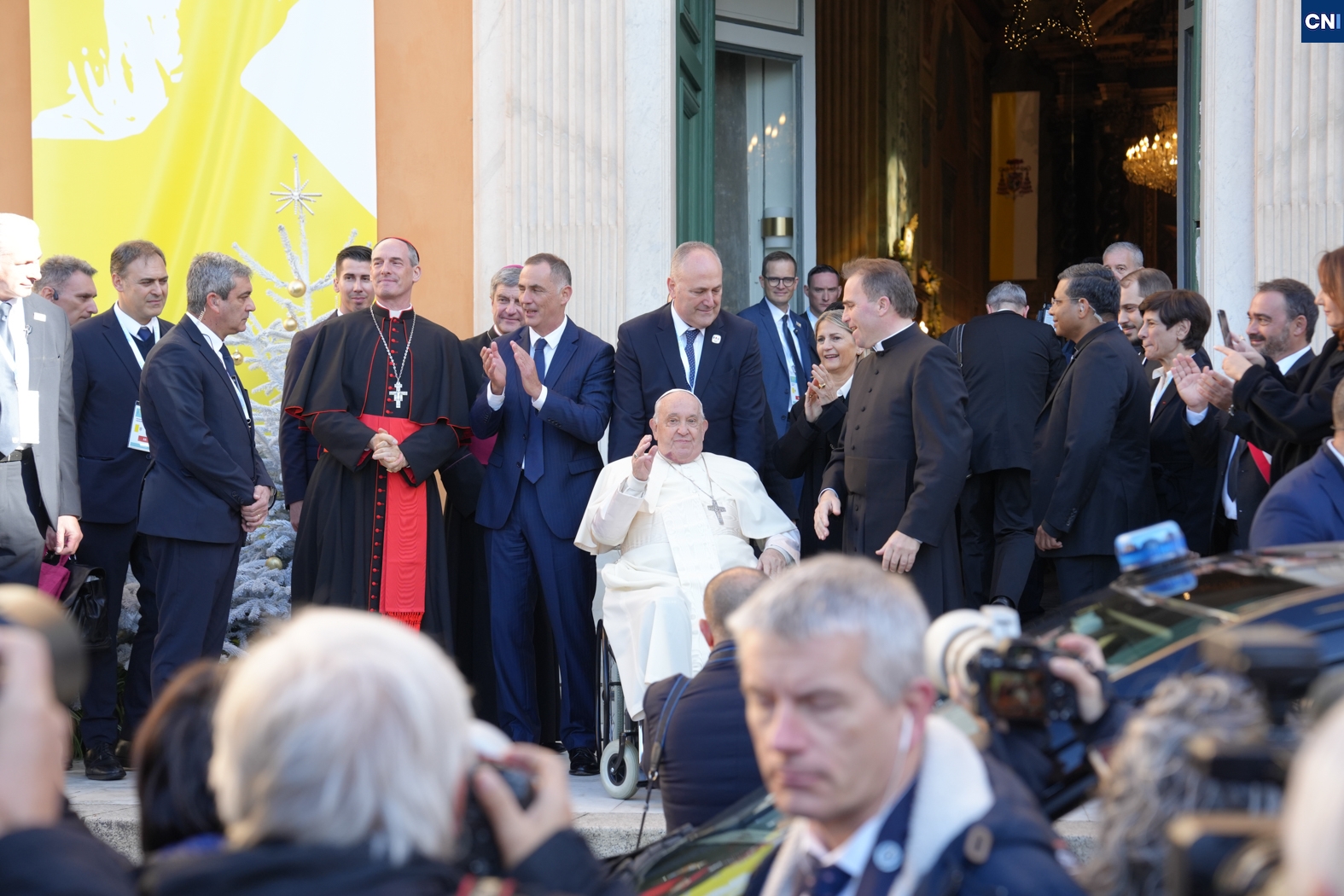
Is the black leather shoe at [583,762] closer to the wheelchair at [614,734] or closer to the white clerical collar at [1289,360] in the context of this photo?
the wheelchair at [614,734]

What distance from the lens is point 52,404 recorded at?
21.5ft

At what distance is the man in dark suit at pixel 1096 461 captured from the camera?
22.5 ft

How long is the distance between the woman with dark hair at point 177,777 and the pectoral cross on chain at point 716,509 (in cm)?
446

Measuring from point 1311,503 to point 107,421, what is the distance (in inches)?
216

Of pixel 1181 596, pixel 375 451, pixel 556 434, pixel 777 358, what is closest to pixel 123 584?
pixel 375 451

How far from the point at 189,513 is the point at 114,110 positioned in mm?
3615

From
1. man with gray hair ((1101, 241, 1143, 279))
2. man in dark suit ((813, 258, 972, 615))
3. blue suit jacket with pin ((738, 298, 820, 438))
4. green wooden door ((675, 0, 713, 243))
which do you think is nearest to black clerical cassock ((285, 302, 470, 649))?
man in dark suit ((813, 258, 972, 615))

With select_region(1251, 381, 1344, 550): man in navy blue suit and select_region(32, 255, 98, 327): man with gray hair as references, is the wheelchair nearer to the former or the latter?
select_region(1251, 381, 1344, 550): man in navy blue suit

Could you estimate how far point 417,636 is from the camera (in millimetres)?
2143

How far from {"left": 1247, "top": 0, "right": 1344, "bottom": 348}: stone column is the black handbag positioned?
615 cm

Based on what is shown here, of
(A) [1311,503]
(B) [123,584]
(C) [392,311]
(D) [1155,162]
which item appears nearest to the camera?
(A) [1311,503]

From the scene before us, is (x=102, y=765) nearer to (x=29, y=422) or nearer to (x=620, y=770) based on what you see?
(x=29, y=422)

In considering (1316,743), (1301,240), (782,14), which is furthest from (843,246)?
(1316,743)

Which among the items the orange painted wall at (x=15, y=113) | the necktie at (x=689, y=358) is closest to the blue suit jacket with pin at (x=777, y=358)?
the necktie at (x=689, y=358)
